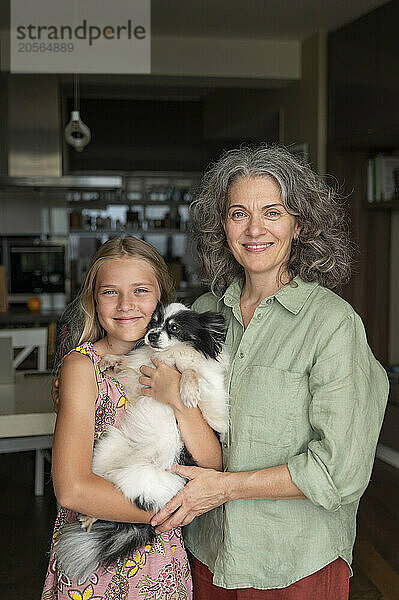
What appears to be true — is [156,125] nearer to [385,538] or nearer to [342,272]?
[385,538]

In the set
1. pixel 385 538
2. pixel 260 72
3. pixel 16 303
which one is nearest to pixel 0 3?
pixel 260 72

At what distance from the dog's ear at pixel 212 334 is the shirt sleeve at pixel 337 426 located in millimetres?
303

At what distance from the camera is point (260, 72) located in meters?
5.93

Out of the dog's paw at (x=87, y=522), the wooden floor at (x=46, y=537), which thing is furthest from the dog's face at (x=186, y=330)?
the wooden floor at (x=46, y=537)

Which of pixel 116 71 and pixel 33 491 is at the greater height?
pixel 116 71

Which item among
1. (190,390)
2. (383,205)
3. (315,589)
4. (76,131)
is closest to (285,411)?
(190,390)

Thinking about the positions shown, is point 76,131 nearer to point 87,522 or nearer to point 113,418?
point 113,418

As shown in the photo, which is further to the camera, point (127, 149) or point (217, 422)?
point (127, 149)

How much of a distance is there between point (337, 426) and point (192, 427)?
36 cm

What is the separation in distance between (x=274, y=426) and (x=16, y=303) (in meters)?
5.96

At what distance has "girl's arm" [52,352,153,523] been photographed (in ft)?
4.91

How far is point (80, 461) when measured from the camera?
4.94 ft

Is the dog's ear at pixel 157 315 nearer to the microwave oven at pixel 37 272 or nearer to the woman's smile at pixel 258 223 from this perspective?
the woman's smile at pixel 258 223

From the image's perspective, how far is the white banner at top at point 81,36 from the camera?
4.77 meters
